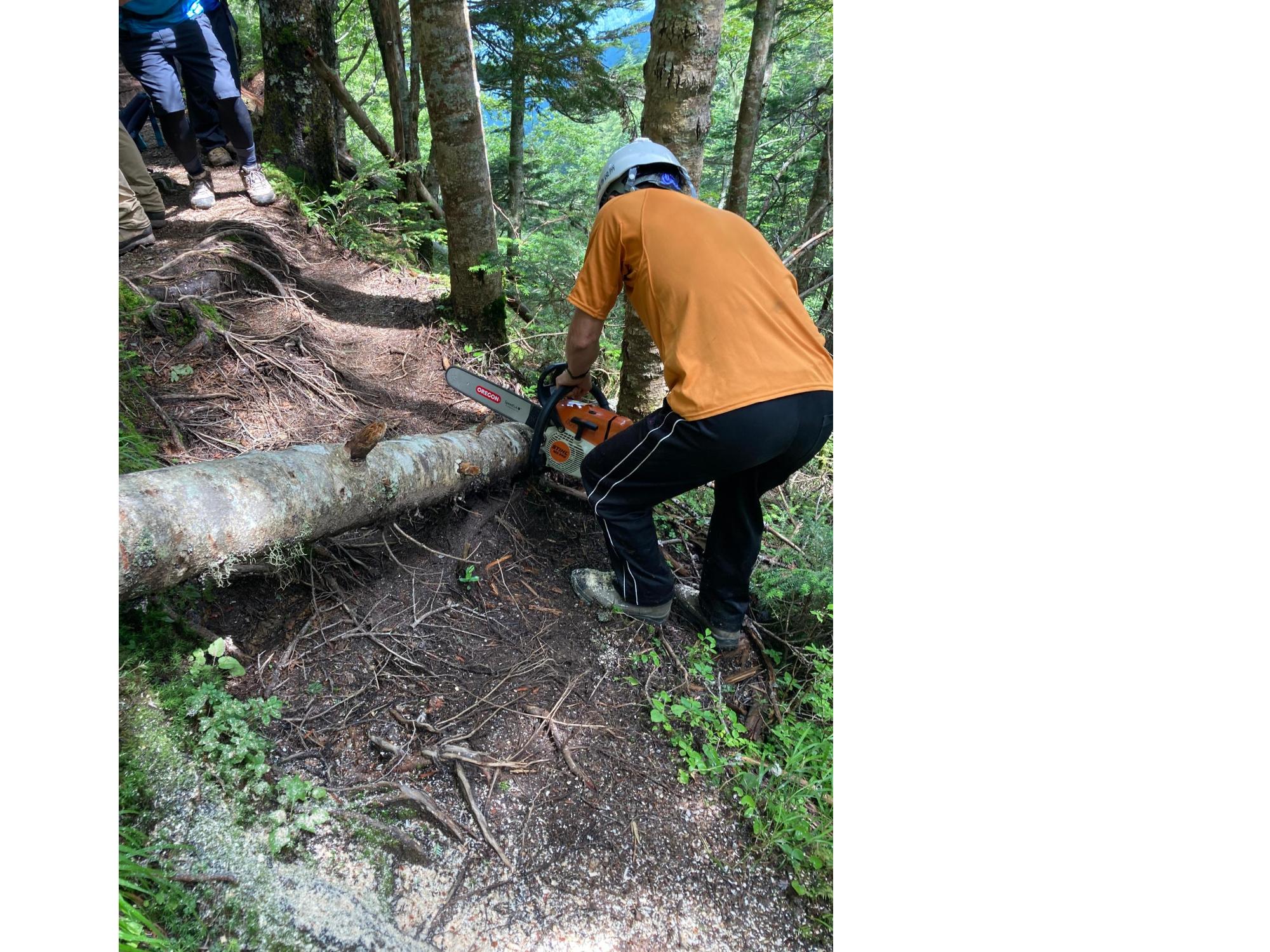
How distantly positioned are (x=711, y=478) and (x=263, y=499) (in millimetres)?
1605

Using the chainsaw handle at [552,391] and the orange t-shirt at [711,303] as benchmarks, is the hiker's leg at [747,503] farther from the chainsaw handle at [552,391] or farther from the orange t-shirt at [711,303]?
the chainsaw handle at [552,391]

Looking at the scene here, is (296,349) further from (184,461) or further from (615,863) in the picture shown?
(615,863)

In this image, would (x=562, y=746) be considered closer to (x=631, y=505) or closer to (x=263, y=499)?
(x=631, y=505)

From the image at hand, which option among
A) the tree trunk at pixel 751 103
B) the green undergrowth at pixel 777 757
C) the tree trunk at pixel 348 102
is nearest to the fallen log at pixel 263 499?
the green undergrowth at pixel 777 757

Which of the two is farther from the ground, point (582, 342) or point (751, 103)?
point (751, 103)

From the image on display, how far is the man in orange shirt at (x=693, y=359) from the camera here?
231 cm

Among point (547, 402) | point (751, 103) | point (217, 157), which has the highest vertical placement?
point (751, 103)

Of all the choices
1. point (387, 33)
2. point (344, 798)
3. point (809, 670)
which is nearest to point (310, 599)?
point (344, 798)

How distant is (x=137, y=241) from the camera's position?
392 centimetres

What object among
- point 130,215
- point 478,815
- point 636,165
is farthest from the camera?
point 130,215

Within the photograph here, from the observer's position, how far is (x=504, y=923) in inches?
62.9

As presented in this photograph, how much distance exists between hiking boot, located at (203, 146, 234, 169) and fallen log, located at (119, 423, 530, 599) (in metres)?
4.57

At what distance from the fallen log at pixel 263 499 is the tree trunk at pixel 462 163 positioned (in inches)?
80.7

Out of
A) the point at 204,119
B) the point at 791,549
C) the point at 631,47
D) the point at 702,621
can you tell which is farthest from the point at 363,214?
the point at 631,47
